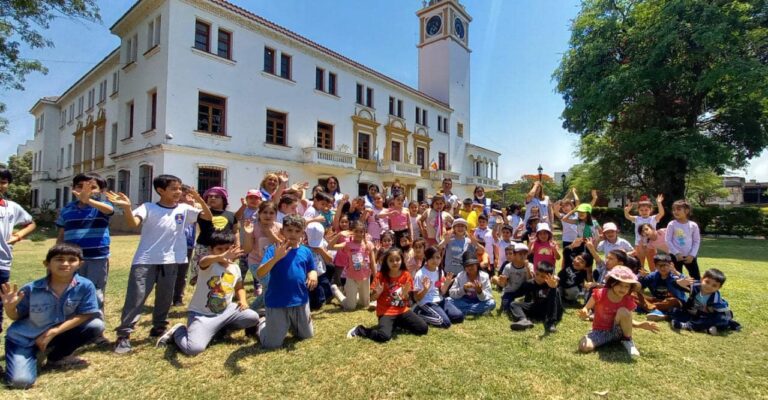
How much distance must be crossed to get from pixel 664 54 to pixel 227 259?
21.1m

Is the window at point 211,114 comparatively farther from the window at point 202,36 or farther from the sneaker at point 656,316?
the sneaker at point 656,316

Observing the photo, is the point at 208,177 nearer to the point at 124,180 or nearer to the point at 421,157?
the point at 124,180

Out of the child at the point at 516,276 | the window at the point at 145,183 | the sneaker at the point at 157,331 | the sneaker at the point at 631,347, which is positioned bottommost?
the sneaker at the point at 631,347

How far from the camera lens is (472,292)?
5.04m

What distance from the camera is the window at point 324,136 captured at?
21859 millimetres

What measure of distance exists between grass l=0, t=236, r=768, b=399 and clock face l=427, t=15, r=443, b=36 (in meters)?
31.7

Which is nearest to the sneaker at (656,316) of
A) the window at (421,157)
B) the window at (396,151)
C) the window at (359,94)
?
the window at (359,94)

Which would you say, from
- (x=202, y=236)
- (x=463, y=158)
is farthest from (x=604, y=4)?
(x=202, y=236)

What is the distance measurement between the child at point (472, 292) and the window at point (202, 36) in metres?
16.5

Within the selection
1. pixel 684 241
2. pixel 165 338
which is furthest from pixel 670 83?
pixel 165 338

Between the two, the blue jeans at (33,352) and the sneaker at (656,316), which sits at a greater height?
the blue jeans at (33,352)

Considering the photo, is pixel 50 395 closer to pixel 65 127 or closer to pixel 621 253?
pixel 621 253

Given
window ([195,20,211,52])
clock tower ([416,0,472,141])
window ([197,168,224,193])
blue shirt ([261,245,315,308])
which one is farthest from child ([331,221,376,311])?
clock tower ([416,0,472,141])

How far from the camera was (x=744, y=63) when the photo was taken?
15.3 m
